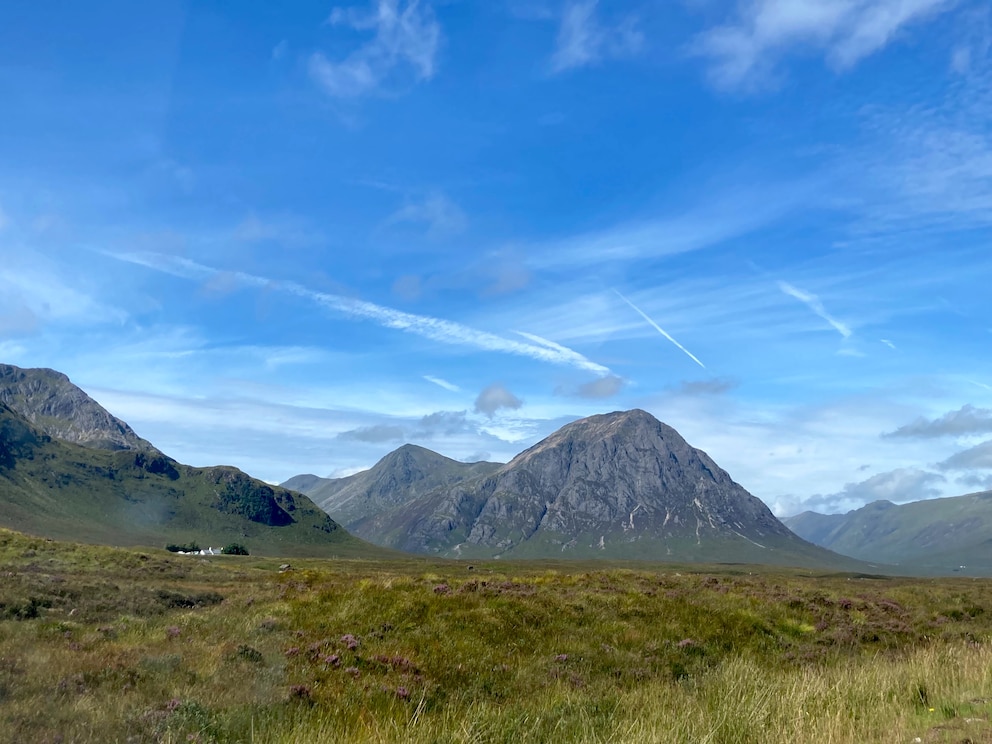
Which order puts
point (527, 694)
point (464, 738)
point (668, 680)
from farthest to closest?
point (668, 680) < point (527, 694) < point (464, 738)

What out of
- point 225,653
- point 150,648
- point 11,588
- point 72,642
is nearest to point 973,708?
point 225,653

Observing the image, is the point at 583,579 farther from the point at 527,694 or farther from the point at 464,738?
the point at 464,738

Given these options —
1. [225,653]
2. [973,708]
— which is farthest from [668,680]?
[225,653]

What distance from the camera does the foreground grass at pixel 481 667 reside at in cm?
935

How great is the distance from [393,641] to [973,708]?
1124cm

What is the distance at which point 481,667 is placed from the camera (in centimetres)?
1491

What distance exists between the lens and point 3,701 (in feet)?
32.7

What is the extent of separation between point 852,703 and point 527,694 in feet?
18.8

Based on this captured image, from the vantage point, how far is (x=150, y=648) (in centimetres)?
1463

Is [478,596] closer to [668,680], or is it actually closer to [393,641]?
[393,641]

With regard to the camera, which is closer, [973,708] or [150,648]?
[973,708]

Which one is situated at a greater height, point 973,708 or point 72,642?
point 973,708

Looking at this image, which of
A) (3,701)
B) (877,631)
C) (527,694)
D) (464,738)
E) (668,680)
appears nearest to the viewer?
(464,738)

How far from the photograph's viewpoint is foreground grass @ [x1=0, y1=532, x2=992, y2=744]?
9.35 metres
